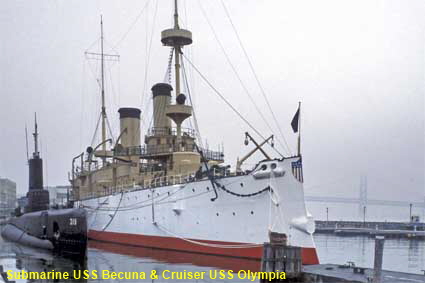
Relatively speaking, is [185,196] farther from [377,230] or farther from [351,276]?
[377,230]

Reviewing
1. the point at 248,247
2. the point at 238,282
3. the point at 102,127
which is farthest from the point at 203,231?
the point at 102,127

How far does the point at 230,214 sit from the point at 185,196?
10.2 feet

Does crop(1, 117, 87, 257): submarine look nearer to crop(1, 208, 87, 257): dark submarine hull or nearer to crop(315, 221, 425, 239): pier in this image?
crop(1, 208, 87, 257): dark submarine hull

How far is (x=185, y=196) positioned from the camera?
22359mm

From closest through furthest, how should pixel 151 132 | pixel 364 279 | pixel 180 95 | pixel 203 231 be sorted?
pixel 364 279, pixel 203 231, pixel 180 95, pixel 151 132

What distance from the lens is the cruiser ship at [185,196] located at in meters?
19.1

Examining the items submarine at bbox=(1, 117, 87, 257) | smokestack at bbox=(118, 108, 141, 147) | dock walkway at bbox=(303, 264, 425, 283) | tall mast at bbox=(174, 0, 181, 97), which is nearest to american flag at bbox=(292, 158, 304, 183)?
dock walkway at bbox=(303, 264, 425, 283)

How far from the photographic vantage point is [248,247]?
1942 cm

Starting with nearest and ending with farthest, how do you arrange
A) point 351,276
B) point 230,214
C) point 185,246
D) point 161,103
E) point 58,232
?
1. point 351,276
2. point 230,214
3. point 185,246
4. point 58,232
5. point 161,103

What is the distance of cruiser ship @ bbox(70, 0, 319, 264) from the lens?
19094 millimetres

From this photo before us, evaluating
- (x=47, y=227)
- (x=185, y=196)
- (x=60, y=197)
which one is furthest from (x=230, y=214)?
(x=60, y=197)

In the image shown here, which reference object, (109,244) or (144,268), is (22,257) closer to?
(109,244)

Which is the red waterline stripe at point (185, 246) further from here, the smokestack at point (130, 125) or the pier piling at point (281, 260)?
the smokestack at point (130, 125)

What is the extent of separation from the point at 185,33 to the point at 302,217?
14517 millimetres
